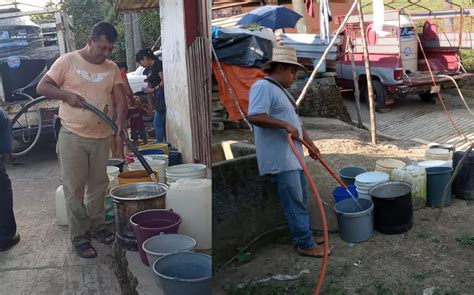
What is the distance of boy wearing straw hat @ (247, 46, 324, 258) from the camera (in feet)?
9.80

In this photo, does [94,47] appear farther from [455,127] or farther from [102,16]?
[102,16]

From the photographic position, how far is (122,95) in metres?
4.06

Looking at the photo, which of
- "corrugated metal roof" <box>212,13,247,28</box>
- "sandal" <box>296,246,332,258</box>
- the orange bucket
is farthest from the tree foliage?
"sandal" <box>296,246,332,258</box>

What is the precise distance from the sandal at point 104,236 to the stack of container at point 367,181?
2.10m

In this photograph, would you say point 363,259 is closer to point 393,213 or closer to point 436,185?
point 393,213

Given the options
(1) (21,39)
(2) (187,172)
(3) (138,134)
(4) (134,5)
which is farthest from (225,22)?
(1) (21,39)

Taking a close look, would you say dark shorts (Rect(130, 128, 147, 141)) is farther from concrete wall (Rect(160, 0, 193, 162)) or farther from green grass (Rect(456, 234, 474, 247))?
green grass (Rect(456, 234, 474, 247))

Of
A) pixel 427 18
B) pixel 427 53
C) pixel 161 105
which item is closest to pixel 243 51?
pixel 161 105

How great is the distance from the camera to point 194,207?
3891 mm

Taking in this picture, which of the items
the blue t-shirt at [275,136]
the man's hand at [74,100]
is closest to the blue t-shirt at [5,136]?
the man's hand at [74,100]

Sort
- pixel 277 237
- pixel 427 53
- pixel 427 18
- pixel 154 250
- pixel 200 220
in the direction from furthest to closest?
pixel 427 18, pixel 427 53, pixel 200 220, pixel 277 237, pixel 154 250

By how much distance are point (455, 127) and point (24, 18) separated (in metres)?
7.79

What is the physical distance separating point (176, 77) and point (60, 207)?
7.44 ft

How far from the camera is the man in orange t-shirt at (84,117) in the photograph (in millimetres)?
3762
